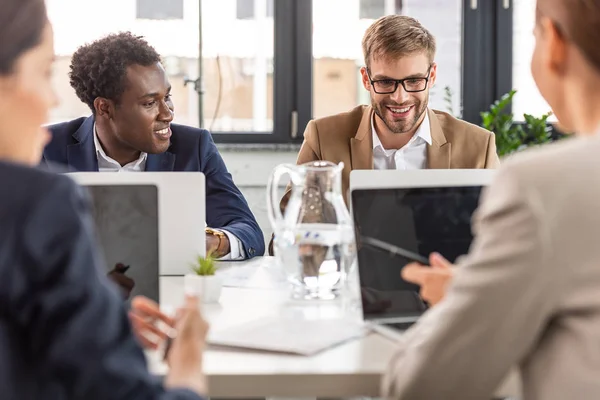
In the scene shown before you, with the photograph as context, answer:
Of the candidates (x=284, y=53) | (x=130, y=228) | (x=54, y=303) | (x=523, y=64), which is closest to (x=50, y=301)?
(x=54, y=303)

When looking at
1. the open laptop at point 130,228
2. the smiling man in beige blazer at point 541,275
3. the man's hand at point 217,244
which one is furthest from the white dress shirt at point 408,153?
the smiling man in beige blazer at point 541,275

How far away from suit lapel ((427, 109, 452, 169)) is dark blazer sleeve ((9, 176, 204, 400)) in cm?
185

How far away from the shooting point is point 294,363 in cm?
127

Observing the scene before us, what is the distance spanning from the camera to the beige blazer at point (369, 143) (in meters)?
2.58

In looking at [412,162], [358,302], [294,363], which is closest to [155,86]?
[412,162]

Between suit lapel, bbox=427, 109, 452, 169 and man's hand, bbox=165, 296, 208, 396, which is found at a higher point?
suit lapel, bbox=427, 109, 452, 169

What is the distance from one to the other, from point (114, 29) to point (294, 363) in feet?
10.1

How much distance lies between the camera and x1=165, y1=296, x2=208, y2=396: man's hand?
105cm

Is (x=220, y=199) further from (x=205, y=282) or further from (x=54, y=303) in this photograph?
(x=54, y=303)

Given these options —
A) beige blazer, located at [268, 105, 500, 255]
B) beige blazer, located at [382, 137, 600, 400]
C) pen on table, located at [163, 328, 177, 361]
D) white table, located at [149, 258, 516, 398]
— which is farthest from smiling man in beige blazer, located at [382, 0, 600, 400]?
beige blazer, located at [268, 105, 500, 255]

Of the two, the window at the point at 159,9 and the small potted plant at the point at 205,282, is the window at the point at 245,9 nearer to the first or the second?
the window at the point at 159,9

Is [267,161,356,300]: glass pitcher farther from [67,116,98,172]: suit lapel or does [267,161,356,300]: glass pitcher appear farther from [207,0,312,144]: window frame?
[207,0,312,144]: window frame

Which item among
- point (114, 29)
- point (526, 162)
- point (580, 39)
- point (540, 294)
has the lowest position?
point (540, 294)

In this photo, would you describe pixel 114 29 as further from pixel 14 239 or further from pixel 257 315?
pixel 14 239
